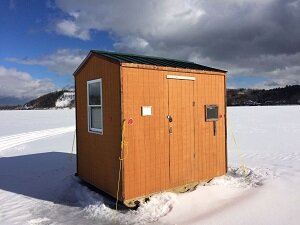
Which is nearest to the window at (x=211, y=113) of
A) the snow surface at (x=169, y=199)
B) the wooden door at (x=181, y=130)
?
the wooden door at (x=181, y=130)

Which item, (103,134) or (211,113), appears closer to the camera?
(103,134)

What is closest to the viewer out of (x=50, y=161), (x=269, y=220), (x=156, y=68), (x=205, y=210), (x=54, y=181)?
(x=269, y=220)

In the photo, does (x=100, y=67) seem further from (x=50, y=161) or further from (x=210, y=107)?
Answer: (x=50, y=161)

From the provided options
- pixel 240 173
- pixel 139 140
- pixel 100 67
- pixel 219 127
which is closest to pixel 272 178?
pixel 240 173

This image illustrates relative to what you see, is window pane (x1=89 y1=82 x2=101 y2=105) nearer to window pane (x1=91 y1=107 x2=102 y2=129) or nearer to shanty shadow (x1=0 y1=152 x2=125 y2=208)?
window pane (x1=91 y1=107 x2=102 y2=129)

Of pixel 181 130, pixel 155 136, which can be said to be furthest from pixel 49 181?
pixel 181 130

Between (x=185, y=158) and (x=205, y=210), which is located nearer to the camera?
(x=205, y=210)

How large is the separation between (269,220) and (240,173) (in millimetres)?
3564

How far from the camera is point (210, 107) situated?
28.5 ft

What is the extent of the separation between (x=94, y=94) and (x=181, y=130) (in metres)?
2.47

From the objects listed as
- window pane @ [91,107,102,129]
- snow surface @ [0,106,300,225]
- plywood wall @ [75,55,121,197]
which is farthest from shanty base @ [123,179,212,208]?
window pane @ [91,107,102,129]

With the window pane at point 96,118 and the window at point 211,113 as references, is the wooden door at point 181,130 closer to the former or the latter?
the window at point 211,113

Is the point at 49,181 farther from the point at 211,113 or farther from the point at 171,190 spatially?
the point at 211,113

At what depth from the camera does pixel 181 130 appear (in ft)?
26.0
